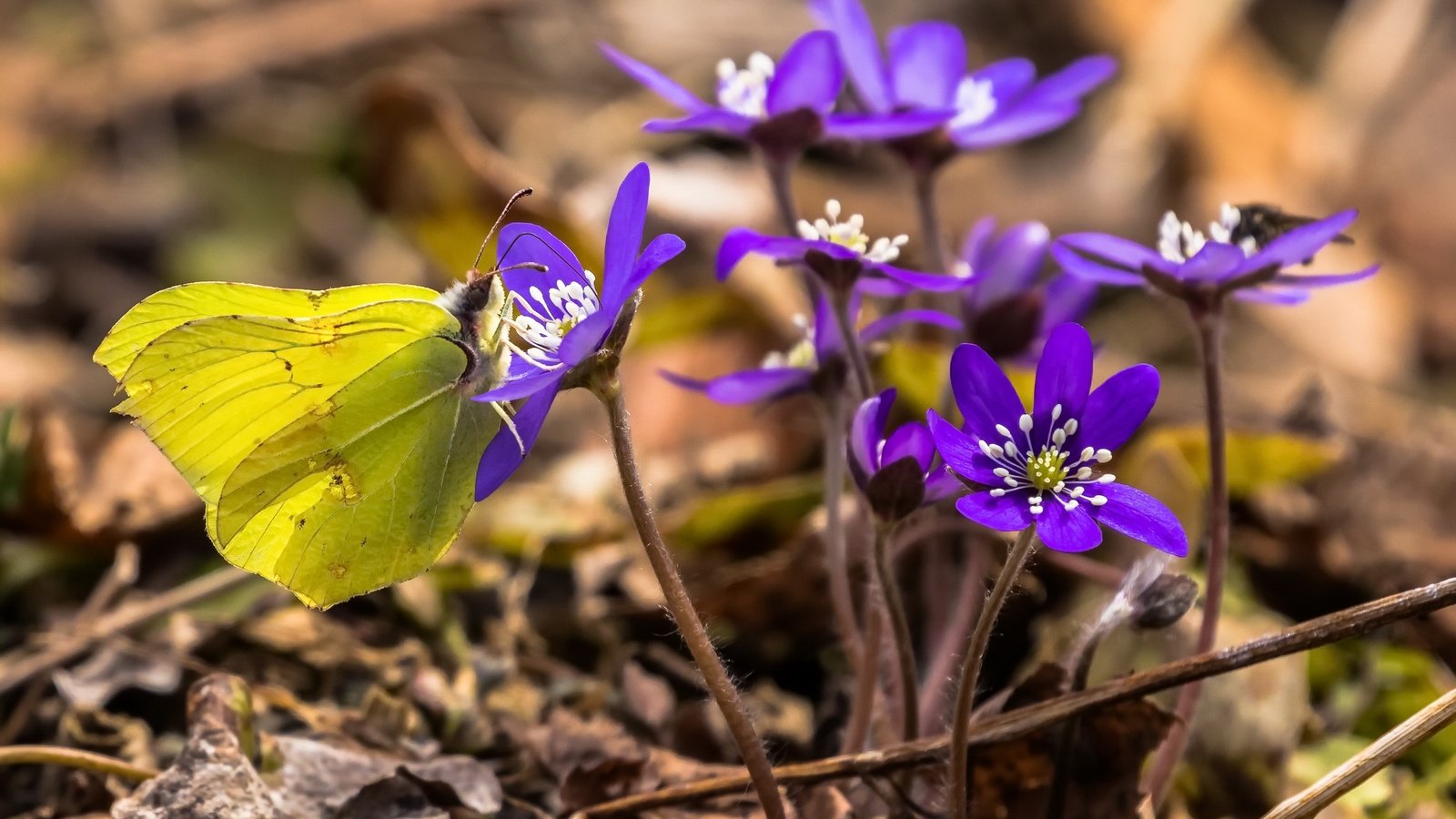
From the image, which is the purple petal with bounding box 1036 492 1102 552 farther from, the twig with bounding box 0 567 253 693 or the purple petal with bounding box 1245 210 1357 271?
the twig with bounding box 0 567 253 693

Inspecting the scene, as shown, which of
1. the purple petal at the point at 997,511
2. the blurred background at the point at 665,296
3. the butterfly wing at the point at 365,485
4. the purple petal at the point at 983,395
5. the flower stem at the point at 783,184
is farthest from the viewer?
the blurred background at the point at 665,296

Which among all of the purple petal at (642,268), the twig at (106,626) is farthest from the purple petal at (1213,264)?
the twig at (106,626)

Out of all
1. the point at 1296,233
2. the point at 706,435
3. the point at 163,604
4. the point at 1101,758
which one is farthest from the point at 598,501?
the point at 1296,233

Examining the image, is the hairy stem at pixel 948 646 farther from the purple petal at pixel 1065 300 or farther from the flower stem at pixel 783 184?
the flower stem at pixel 783 184

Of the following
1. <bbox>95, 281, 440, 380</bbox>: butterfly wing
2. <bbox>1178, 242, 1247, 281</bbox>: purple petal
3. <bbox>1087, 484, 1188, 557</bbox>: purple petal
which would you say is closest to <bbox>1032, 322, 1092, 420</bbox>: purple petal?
<bbox>1087, 484, 1188, 557</bbox>: purple petal

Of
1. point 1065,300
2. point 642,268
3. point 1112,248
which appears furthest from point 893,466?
point 1065,300
